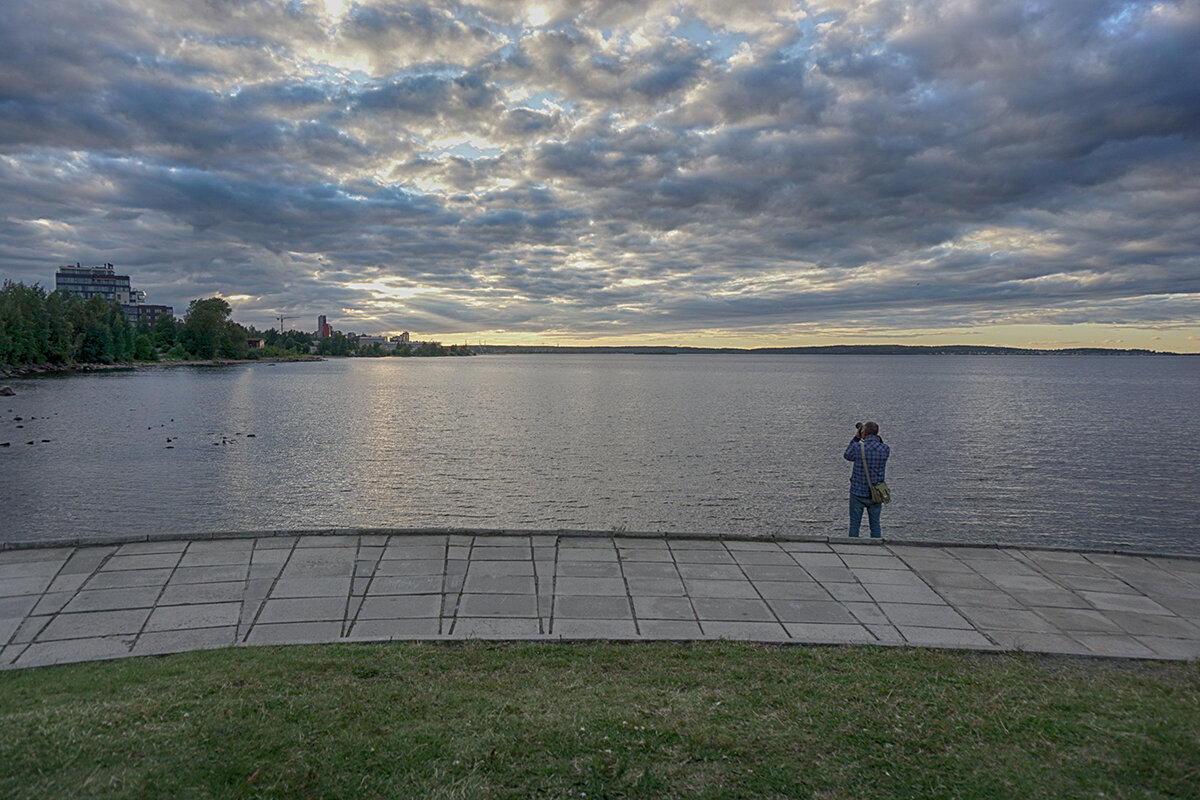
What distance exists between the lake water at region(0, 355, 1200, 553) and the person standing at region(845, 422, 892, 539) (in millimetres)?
2909

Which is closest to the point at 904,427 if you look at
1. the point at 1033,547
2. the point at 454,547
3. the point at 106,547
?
the point at 1033,547

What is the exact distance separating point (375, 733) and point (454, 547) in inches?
204

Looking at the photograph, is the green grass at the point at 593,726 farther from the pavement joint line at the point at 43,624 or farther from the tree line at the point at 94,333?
the tree line at the point at 94,333

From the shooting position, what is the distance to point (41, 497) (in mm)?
24406

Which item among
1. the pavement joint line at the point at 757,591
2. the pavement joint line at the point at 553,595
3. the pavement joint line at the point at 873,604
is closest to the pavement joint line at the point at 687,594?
the pavement joint line at the point at 757,591

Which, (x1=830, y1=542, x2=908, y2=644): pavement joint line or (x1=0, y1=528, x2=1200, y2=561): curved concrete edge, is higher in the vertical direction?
(x1=0, y1=528, x2=1200, y2=561): curved concrete edge

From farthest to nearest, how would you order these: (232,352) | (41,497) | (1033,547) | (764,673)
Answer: (232,352) → (41,497) → (1033,547) → (764,673)

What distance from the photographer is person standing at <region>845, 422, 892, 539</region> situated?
13.5 meters

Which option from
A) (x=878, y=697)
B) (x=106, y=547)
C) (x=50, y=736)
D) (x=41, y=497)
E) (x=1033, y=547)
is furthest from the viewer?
(x=41, y=497)

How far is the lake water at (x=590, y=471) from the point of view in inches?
862

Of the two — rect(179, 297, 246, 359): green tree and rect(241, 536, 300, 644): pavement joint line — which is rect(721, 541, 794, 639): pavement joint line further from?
rect(179, 297, 246, 359): green tree

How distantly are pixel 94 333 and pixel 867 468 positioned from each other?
14967cm

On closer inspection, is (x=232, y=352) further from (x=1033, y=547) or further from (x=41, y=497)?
(x=1033, y=547)

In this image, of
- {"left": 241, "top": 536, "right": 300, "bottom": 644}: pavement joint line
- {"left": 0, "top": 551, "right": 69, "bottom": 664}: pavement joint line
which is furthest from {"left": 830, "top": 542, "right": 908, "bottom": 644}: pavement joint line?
{"left": 0, "top": 551, "right": 69, "bottom": 664}: pavement joint line
